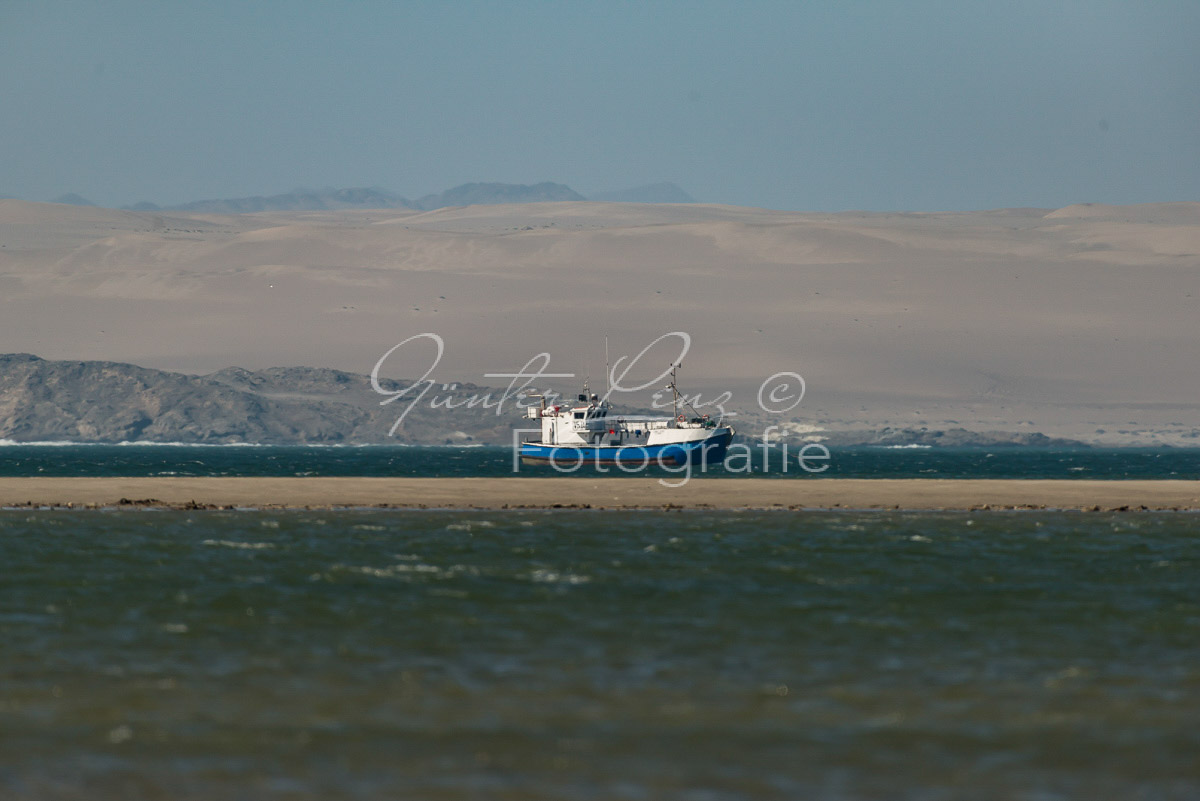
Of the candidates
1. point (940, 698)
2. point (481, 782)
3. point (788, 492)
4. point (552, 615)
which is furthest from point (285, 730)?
point (788, 492)

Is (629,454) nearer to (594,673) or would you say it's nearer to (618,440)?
(618,440)

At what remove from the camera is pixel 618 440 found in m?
157

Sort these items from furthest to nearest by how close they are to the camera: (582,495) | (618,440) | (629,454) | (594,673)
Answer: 1. (618,440)
2. (629,454)
3. (582,495)
4. (594,673)

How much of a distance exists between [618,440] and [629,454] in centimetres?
483

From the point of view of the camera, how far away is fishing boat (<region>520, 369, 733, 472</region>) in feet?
504

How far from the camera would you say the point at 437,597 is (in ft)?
128

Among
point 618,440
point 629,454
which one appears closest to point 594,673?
point 629,454

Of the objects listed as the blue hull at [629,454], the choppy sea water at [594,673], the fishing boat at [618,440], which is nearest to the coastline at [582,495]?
the choppy sea water at [594,673]

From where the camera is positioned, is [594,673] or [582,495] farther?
[582,495]

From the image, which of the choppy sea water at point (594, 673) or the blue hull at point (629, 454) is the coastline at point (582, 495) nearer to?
the choppy sea water at point (594, 673)

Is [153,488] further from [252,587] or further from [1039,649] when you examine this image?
[1039,649]

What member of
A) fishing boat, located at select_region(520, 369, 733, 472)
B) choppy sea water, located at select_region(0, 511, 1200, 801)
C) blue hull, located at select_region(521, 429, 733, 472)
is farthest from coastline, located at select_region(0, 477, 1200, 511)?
fishing boat, located at select_region(520, 369, 733, 472)

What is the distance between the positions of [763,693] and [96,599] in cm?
2040

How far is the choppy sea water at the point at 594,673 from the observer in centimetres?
2028
